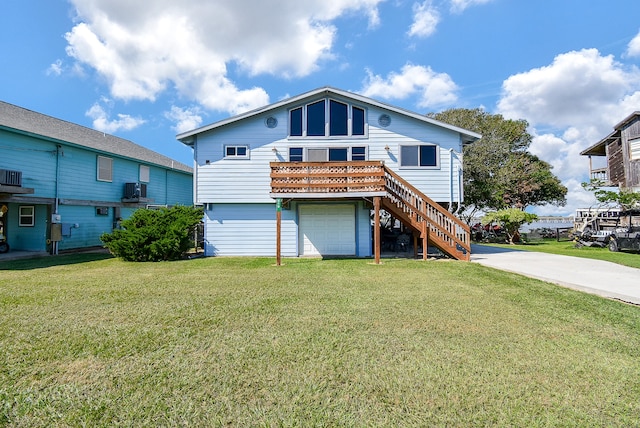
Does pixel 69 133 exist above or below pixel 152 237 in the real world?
above

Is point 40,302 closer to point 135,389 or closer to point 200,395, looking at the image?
point 135,389

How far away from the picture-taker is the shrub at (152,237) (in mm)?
10710

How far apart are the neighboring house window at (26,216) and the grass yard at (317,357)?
1083cm

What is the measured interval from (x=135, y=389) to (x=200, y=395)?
22.4 inches

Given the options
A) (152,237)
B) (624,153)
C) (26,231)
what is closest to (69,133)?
(26,231)

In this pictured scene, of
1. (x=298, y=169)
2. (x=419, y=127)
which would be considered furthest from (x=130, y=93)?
(x=419, y=127)

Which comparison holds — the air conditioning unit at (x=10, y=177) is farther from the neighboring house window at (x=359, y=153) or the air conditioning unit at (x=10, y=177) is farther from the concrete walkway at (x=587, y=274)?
the concrete walkway at (x=587, y=274)

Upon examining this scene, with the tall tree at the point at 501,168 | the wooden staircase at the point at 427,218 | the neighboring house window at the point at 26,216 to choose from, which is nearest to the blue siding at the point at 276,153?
the wooden staircase at the point at 427,218

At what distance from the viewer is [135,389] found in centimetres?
259

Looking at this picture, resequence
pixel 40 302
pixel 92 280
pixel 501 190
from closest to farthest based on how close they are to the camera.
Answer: pixel 40 302, pixel 92 280, pixel 501 190

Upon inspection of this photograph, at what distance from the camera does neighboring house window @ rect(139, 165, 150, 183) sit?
59.5 feet

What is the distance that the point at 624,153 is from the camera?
20.2m

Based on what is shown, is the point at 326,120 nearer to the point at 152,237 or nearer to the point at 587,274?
the point at 152,237

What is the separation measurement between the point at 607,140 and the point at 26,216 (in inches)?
1329
